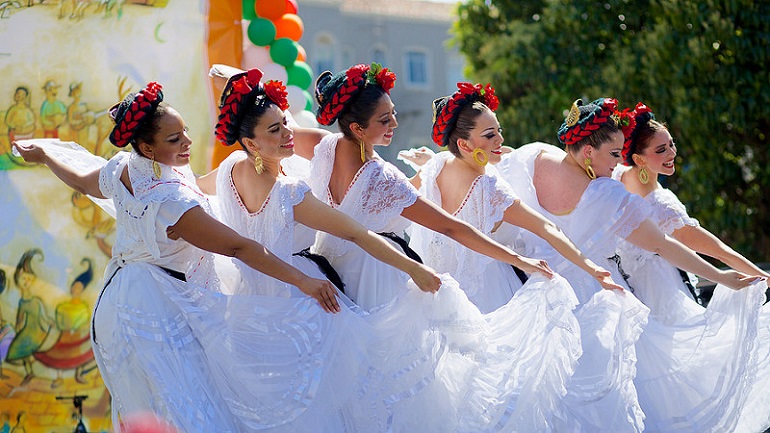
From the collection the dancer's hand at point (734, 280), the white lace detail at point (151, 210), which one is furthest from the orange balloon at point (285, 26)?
the dancer's hand at point (734, 280)

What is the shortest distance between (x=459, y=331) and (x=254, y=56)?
259cm

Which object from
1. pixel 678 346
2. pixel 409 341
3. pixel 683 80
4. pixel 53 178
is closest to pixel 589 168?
pixel 678 346

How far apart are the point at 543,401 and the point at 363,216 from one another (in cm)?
110

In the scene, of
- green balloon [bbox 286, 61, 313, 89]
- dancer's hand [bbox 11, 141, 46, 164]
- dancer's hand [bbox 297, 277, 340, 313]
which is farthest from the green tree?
dancer's hand [bbox 11, 141, 46, 164]

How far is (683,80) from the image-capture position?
9906 mm

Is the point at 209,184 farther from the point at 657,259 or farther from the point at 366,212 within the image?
the point at 657,259

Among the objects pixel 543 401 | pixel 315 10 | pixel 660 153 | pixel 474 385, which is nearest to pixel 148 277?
pixel 474 385

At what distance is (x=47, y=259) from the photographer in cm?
570

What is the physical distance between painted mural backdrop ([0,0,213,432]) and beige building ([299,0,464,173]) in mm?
17029

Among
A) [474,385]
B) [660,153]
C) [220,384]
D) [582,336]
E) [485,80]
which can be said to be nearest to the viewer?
[220,384]

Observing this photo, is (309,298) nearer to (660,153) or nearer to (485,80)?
(660,153)

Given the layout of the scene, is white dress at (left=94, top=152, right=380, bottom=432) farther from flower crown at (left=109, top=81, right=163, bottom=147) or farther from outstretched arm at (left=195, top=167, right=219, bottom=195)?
outstretched arm at (left=195, top=167, right=219, bottom=195)

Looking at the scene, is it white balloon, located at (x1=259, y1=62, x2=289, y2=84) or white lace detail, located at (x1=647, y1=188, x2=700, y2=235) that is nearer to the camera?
white lace detail, located at (x1=647, y1=188, x2=700, y2=235)

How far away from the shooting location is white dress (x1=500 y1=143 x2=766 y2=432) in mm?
5059
